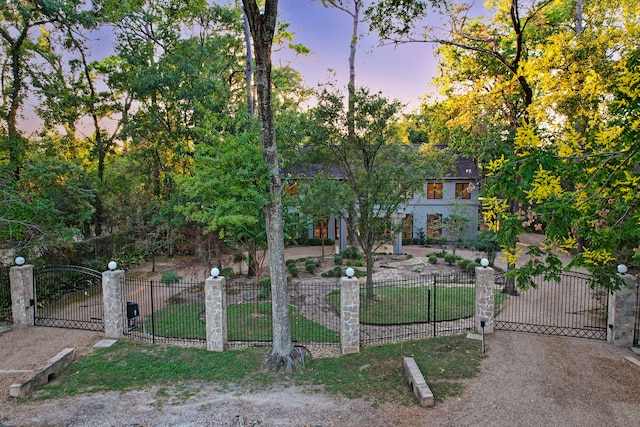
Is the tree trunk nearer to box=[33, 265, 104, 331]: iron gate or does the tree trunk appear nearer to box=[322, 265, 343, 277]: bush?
box=[33, 265, 104, 331]: iron gate

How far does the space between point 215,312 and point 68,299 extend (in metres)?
8.14

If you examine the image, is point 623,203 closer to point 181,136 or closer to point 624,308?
point 624,308

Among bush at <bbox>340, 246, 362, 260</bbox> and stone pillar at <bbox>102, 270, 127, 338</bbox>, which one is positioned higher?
stone pillar at <bbox>102, 270, 127, 338</bbox>

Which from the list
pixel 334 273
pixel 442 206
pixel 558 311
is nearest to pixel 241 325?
pixel 334 273

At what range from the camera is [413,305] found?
1336cm

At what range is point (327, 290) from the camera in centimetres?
1571

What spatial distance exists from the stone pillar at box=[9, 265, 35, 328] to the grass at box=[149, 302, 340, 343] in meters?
3.31

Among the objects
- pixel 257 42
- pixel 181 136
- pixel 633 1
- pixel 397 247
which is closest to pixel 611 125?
pixel 257 42

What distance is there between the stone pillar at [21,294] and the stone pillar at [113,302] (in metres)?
2.76

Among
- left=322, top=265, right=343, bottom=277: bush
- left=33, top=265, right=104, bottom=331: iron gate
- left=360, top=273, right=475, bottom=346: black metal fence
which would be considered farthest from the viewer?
left=322, top=265, right=343, bottom=277: bush

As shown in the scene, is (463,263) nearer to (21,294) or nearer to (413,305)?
(413,305)

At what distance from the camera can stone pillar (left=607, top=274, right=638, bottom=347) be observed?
8.79m

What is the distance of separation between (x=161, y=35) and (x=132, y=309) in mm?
12790

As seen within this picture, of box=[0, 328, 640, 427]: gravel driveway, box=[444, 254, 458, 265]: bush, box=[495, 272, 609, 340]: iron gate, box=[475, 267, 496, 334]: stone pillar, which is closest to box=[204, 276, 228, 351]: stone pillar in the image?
box=[0, 328, 640, 427]: gravel driveway
